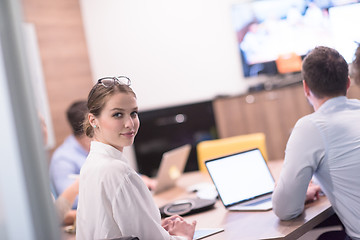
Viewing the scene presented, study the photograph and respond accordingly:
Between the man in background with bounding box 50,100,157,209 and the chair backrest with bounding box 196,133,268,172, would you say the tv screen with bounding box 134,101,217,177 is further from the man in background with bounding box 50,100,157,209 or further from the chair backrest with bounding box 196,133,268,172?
the man in background with bounding box 50,100,157,209

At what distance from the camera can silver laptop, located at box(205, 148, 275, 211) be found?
2.35m

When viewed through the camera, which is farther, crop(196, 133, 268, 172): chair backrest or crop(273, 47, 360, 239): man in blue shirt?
crop(196, 133, 268, 172): chair backrest

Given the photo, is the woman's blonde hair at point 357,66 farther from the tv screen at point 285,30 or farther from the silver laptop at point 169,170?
the tv screen at point 285,30

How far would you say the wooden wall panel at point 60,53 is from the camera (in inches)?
201

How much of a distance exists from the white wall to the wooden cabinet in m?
0.45

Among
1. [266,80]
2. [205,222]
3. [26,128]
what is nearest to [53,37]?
Result: [266,80]

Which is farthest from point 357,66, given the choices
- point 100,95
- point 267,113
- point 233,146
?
point 267,113

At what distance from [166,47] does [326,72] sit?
385 cm

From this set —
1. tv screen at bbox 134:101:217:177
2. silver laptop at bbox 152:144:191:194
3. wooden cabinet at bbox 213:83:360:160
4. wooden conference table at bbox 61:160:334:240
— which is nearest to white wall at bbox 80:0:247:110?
tv screen at bbox 134:101:217:177

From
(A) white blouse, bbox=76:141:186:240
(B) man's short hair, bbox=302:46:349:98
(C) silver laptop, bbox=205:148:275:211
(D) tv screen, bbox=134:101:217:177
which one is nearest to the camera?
(A) white blouse, bbox=76:141:186:240

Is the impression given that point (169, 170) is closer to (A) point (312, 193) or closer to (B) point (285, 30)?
(A) point (312, 193)

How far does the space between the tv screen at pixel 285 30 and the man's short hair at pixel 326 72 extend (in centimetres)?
277

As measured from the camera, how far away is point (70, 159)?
3219 millimetres

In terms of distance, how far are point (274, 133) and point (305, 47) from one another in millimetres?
910
